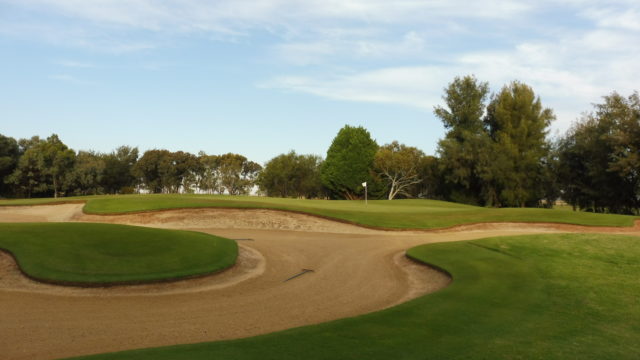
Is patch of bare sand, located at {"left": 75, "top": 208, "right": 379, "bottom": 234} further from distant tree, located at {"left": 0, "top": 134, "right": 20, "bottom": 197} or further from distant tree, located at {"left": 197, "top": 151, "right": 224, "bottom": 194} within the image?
distant tree, located at {"left": 197, "top": 151, "right": 224, "bottom": 194}

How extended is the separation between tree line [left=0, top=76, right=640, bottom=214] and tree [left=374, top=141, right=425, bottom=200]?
0.21m

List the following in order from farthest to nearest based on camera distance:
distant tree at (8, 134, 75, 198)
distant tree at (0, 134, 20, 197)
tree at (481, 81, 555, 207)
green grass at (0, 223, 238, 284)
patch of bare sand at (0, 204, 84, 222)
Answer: distant tree at (0, 134, 20, 197) → distant tree at (8, 134, 75, 198) → tree at (481, 81, 555, 207) → patch of bare sand at (0, 204, 84, 222) → green grass at (0, 223, 238, 284)

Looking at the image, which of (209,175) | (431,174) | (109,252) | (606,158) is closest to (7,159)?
(209,175)

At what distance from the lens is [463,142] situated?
71438 millimetres

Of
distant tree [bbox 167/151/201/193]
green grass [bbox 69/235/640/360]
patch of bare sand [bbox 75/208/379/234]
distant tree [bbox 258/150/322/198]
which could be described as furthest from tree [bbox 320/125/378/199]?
green grass [bbox 69/235/640/360]

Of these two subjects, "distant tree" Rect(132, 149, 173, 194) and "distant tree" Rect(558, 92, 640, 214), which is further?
"distant tree" Rect(132, 149, 173, 194)

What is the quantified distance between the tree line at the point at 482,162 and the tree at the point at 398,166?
8.3 inches

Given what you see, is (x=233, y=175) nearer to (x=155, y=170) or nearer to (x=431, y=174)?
(x=155, y=170)

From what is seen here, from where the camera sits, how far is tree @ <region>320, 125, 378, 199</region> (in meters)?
83.3

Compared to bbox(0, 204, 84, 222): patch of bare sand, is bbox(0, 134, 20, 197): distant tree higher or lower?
higher

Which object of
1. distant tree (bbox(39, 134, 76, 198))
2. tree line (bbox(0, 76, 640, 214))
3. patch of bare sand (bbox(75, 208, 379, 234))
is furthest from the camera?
distant tree (bbox(39, 134, 76, 198))

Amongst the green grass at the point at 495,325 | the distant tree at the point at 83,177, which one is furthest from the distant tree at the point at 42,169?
the green grass at the point at 495,325

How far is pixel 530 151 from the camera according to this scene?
64.2 meters

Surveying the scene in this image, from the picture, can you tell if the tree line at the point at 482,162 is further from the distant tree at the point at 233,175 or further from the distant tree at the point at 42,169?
the distant tree at the point at 233,175
